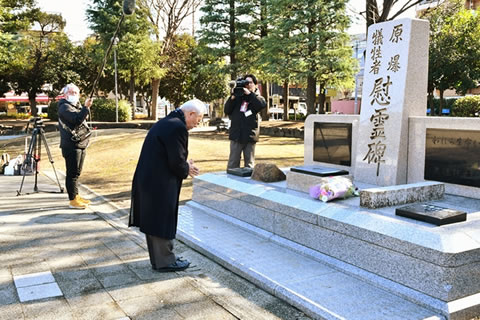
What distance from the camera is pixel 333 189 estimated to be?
16.8 feet

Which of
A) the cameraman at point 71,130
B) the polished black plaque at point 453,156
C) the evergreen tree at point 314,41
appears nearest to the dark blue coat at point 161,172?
the cameraman at point 71,130

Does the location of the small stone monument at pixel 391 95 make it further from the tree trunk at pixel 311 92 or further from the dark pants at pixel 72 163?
the tree trunk at pixel 311 92

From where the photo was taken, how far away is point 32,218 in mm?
6570

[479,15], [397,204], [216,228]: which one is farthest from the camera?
[479,15]

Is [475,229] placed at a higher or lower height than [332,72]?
lower

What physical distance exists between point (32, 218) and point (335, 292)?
4.76m

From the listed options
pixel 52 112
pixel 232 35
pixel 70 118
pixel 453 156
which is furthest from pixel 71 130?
pixel 52 112

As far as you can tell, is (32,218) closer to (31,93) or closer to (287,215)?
(287,215)

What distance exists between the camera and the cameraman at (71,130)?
670 cm

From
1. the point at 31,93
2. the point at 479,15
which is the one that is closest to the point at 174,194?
the point at 479,15

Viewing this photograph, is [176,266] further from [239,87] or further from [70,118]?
[239,87]

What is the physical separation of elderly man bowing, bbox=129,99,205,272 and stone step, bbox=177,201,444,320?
2.63ft

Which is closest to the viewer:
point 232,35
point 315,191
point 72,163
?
point 315,191

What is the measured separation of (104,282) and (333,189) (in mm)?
2656
